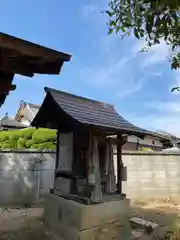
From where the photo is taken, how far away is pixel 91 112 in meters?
5.62

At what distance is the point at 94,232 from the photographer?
4.60 metres

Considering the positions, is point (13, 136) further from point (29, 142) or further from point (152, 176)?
point (152, 176)

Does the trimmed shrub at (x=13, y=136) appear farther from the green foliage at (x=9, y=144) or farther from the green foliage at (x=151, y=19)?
the green foliage at (x=151, y=19)

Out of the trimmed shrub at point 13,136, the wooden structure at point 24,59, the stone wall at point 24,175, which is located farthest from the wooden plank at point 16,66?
the trimmed shrub at point 13,136

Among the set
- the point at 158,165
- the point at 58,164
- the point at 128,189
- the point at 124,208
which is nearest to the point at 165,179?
the point at 158,165

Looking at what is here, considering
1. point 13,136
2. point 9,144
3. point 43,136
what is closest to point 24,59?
point 43,136

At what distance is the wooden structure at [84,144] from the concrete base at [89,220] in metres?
0.15

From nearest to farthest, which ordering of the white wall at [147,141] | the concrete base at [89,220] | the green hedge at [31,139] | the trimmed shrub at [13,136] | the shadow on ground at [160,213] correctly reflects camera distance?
1. the concrete base at [89,220]
2. the shadow on ground at [160,213]
3. the green hedge at [31,139]
4. the trimmed shrub at [13,136]
5. the white wall at [147,141]

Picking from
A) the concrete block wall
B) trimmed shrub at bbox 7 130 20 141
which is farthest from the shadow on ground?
trimmed shrub at bbox 7 130 20 141

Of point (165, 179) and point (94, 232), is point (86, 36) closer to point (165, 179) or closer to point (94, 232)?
point (94, 232)

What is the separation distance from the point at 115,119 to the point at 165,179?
4700mm

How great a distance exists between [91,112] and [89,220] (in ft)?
7.79

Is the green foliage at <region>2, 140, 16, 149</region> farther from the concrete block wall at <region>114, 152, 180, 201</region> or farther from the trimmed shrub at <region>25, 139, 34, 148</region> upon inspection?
the concrete block wall at <region>114, 152, 180, 201</region>

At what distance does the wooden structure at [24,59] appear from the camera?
6.41 feet
